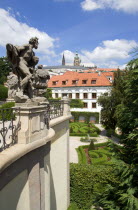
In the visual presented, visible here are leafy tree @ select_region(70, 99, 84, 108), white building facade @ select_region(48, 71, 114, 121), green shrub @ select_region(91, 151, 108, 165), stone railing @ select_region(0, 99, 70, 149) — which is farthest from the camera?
leafy tree @ select_region(70, 99, 84, 108)

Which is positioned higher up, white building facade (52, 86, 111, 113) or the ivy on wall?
white building facade (52, 86, 111, 113)

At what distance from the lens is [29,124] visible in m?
4.02

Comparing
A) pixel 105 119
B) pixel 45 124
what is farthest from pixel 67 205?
pixel 105 119

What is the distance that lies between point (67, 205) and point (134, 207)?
16.4 feet

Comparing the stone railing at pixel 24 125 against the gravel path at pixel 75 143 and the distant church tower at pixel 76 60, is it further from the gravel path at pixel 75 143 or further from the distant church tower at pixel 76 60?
the distant church tower at pixel 76 60

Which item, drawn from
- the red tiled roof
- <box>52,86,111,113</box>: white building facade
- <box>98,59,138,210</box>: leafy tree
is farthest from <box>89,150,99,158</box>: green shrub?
the red tiled roof

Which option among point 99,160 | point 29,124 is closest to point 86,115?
point 99,160

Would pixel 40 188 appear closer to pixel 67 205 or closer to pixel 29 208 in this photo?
pixel 29 208

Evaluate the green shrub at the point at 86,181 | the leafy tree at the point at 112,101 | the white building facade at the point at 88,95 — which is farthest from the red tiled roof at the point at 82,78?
the green shrub at the point at 86,181

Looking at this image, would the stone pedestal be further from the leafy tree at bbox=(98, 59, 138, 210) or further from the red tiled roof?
the red tiled roof

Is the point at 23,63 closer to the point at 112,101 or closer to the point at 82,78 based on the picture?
the point at 112,101

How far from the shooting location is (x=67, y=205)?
9055mm

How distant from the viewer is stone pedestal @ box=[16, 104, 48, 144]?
3.91 meters

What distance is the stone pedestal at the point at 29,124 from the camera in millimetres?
3908
